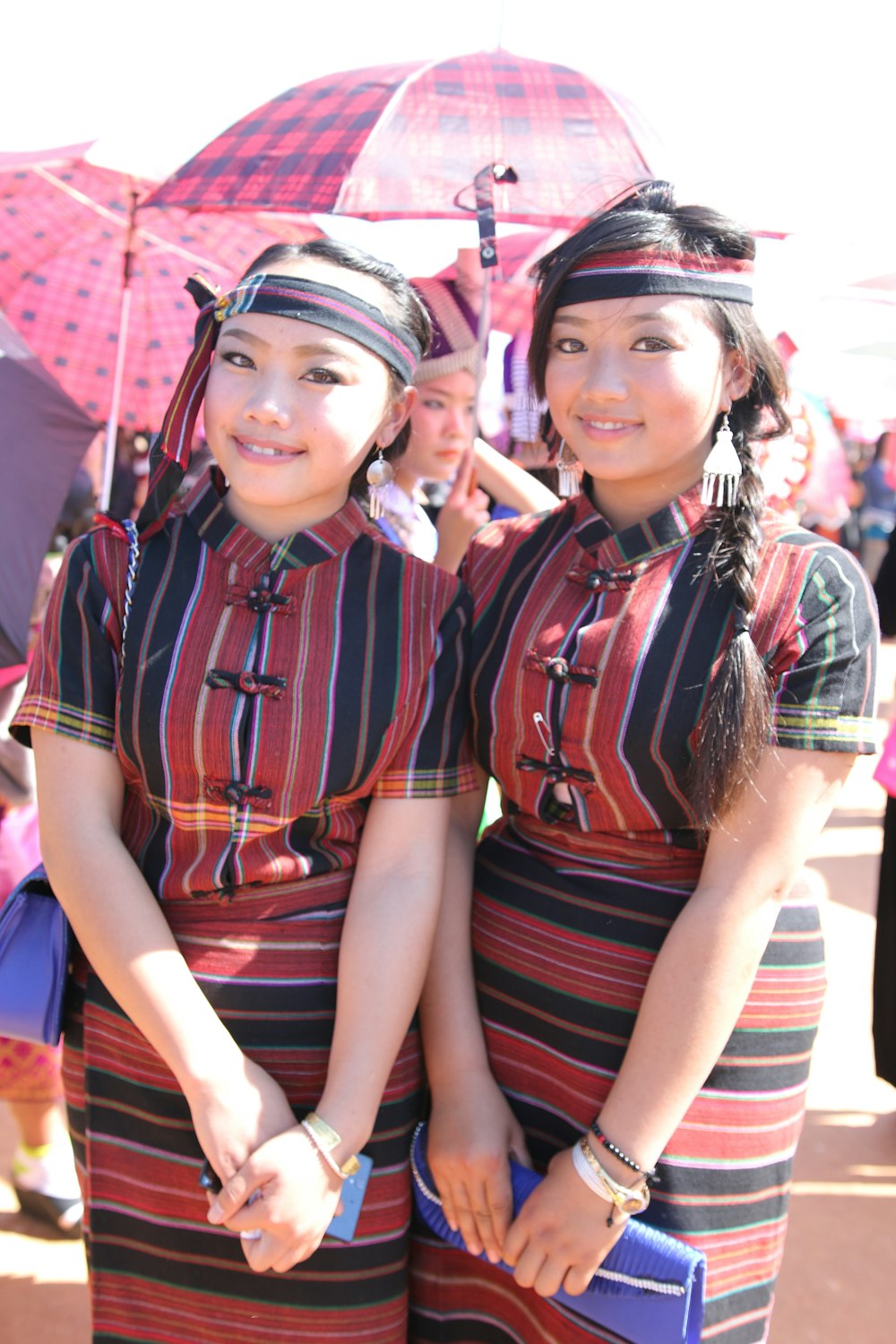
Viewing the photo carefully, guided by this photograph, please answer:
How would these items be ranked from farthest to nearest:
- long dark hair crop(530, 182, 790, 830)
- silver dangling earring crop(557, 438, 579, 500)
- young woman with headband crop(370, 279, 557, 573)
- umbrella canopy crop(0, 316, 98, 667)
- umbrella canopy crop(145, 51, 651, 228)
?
young woman with headband crop(370, 279, 557, 573) < umbrella canopy crop(0, 316, 98, 667) < umbrella canopy crop(145, 51, 651, 228) < silver dangling earring crop(557, 438, 579, 500) < long dark hair crop(530, 182, 790, 830)

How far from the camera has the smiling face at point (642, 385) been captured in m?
1.71

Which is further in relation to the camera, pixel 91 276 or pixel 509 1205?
pixel 91 276

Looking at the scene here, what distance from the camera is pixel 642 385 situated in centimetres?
170

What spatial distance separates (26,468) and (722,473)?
182cm

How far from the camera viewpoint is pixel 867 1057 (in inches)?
169

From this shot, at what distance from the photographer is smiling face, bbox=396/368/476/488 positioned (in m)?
3.05

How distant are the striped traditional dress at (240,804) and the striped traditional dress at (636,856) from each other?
15 centimetres

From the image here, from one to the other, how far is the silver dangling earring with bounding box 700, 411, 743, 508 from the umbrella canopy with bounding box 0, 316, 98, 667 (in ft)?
5.45

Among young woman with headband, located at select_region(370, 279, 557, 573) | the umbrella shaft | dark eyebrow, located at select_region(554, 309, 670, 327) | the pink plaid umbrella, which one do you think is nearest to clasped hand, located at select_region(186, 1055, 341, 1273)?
dark eyebrow, located at select_region(554, 309, 670, 327)

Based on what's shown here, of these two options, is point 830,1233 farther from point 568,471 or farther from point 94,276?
point 94,276

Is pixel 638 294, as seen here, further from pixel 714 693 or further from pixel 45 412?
pixel 45 412

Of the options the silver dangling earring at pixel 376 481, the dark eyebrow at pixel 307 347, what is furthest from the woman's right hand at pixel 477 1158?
the dark eyebrow at pixel 307 347

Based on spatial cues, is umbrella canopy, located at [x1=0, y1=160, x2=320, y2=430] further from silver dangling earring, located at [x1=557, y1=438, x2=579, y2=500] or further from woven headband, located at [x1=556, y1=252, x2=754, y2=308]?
woven headband, located at [x1=556, y1=252, x2=754, y2=308]

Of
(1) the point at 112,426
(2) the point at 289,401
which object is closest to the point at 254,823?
(2) the point at 289,401
